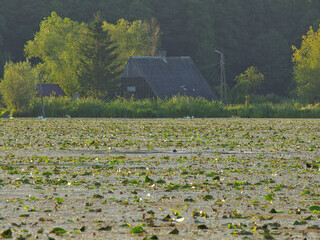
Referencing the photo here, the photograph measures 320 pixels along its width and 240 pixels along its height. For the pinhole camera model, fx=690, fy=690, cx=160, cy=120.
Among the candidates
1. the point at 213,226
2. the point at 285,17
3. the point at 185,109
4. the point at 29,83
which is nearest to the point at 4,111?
the point at 29,83

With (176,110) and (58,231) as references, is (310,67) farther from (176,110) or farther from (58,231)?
(58,231)

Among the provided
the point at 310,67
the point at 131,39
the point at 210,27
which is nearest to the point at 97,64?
the point at 131,39

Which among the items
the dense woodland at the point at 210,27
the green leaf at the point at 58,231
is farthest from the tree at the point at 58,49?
the green leaf at the point at 58,231

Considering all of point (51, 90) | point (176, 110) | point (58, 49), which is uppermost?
point (58, 49)

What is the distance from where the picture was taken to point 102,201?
855 cm

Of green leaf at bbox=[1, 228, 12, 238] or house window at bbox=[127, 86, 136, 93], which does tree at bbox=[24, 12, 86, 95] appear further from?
green leaf at bbox=[1, 228, 12, 238]

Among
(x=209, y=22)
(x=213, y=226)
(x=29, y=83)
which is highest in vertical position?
(x=209, y=22)

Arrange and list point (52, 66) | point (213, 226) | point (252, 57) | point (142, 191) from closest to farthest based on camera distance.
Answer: point (213, 226) → point (142, 191) → point (52, 66) → point (252, 57)

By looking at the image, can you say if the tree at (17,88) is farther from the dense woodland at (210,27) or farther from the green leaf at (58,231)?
the green leaf at (58,231)

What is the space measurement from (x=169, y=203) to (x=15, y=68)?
45961mm

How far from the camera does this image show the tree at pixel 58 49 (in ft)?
277

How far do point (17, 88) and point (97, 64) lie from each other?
2099 cm

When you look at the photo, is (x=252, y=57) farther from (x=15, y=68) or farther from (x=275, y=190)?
(x=275, y=190)

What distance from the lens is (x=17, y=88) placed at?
5191 centimetres
